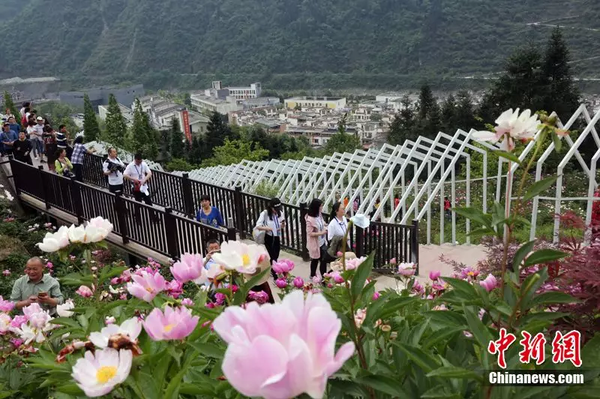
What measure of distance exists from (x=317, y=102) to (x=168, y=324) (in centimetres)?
10193

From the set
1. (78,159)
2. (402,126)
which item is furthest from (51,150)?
(402,126)

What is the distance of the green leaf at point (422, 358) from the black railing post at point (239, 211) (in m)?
5.94

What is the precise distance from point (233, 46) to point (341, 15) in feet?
87.1

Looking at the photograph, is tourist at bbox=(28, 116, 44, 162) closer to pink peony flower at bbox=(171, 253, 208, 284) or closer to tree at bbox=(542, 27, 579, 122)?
pink peony flower at bbox=(171, 253, 208, 284)

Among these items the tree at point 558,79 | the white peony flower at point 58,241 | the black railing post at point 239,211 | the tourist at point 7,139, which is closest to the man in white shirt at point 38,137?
the tourist at point 7,139

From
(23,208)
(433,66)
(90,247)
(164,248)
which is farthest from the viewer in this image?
(433,66)

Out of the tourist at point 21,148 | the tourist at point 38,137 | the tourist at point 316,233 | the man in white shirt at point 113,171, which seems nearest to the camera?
the tourist at point 316,233

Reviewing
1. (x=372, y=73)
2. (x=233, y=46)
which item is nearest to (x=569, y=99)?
(x=372, y=73)

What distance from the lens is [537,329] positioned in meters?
1.23

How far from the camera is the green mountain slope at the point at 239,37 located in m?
94.4

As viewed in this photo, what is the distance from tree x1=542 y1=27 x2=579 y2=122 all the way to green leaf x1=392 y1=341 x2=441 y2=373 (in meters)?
24.5

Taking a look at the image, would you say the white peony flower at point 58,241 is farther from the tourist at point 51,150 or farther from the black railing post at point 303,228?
the tourist at point 51,150

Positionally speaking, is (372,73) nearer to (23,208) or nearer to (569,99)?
(569,99)

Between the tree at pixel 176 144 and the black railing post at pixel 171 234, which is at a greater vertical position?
the black railing post at pixel 171 234
